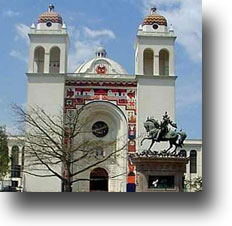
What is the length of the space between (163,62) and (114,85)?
1.13 meters

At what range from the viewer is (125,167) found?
916cm

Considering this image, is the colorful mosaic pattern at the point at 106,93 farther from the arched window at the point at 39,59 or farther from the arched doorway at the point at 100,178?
the arched doorway at the point at 100,178

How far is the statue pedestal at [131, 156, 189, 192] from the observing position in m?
4.62

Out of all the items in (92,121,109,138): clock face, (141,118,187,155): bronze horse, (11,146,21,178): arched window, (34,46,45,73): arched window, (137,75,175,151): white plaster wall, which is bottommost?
(11,146,21,178): arched window

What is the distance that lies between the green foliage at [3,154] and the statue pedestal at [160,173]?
148cm

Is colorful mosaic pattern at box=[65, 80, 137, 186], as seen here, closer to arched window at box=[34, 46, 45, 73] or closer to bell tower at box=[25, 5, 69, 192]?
bell tower at box=[25, 5, 69, 192]

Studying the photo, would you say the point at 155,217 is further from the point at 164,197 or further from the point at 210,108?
the point at 210,108

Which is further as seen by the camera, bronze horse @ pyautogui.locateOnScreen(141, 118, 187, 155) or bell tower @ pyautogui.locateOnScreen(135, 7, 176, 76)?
bell tower @ pyautogui.locateOnScreen(135, 7, 176, 76)

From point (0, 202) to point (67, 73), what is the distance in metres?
6.34

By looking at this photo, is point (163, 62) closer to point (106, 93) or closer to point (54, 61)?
point (106, 93)

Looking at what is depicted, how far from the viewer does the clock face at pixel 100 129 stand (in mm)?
9062

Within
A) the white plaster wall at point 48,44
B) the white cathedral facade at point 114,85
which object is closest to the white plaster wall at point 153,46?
the white cathedral facade at point 114,85

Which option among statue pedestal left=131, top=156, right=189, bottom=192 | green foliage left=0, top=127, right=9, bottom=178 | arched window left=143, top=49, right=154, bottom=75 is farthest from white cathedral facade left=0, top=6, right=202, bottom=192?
statue pedestal left=131, top=156, right=189, bottom=192

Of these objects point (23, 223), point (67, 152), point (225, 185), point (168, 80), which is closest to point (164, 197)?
point (225, 185)
